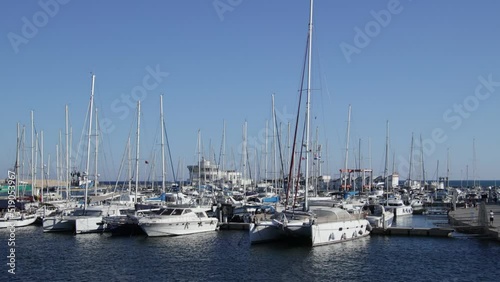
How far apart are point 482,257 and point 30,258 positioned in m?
29.7

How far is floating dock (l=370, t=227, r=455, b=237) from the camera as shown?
145ft

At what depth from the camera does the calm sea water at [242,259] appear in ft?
97.6

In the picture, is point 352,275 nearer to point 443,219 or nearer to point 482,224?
point 482,224

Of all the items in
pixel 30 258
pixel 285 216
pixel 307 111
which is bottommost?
pixel 30 258

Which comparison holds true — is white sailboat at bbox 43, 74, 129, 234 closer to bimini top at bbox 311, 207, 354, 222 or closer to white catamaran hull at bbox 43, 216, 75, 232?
white catamaran hull at bbox 43, 216, 75, 232

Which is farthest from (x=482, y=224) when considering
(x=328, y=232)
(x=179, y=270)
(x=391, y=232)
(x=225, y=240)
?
(x=179, y=270)

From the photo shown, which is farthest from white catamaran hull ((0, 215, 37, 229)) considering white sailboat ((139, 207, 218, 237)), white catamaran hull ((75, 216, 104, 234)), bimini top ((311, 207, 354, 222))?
bimini top ((311, 207, 354, 222))

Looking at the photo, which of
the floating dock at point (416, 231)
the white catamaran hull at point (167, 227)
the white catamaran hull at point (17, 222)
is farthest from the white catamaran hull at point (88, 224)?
the floating dock at point (416, 231)

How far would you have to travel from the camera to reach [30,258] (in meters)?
34.8

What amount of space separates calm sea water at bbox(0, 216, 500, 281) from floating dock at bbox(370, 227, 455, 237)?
3.89ft

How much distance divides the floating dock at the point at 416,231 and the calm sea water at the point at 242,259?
1184 mm

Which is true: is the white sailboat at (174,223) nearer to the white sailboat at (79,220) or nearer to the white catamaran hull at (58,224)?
the white sailboat at (79,220)

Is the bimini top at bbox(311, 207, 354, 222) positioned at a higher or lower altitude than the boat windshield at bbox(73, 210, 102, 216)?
higher

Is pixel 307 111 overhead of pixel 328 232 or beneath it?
overhead
